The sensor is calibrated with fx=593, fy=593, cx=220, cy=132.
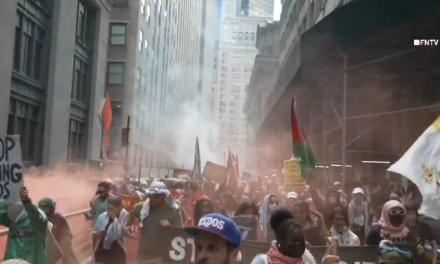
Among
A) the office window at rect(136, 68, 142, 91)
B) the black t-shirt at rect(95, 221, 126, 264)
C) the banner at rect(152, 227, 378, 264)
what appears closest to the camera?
the banner at rect(152, 227, 378, 264)

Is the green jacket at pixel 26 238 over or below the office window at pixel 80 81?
below

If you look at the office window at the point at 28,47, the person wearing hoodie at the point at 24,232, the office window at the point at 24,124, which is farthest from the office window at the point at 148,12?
the person wearing hoodie at the point at 24,232

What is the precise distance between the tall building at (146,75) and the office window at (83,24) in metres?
9.60

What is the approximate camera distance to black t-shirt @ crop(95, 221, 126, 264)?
6301 millimetres

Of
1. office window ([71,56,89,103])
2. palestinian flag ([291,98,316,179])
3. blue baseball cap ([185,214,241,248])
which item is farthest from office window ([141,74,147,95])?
blue baseball cap ([185,214,241,248])

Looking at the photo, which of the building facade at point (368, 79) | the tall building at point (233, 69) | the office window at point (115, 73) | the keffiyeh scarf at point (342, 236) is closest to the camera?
the keffiyeh scarf at point (342, 236)

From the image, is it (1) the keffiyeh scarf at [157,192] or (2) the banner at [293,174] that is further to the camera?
(2) the banner at [293,174]

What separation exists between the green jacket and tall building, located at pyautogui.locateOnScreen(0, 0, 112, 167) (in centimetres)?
1276

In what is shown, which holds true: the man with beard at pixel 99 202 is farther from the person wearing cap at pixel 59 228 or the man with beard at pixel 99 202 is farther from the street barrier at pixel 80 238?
the street barrier at pixel 80 238

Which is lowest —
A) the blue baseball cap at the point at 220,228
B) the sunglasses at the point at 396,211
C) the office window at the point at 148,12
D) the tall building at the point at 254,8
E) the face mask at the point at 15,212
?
the face mask at the point at 15,212

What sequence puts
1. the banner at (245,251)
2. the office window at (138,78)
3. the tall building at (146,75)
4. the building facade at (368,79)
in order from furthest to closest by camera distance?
the office window at (138,78), the tall building at (146,75), the building facade at (368,79), the banner at (245,251)

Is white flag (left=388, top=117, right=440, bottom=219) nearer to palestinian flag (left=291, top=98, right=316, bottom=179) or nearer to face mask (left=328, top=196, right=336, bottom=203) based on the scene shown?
face mask (left=328, top=196, right=336, bottom=203)

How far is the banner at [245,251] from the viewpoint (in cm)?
576

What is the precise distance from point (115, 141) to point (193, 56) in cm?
5659
